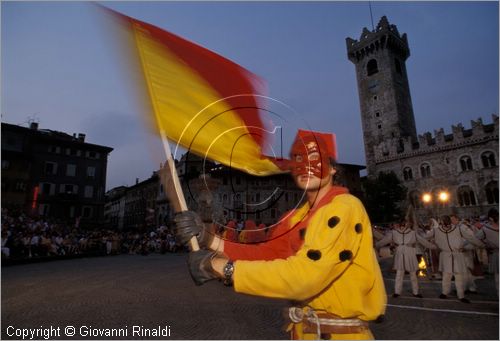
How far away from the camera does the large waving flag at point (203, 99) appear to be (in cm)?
233

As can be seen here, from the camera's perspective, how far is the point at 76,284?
10.5 meters

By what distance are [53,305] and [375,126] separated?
5994 cm

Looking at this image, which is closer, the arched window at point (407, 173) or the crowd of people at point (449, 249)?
the crowd of people at point (449, 249)

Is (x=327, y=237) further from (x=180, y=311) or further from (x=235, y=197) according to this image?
(x=180, y=311)

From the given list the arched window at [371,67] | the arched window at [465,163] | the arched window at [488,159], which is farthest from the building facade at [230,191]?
the arched window at [371,67]

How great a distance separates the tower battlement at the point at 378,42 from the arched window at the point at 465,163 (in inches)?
1093

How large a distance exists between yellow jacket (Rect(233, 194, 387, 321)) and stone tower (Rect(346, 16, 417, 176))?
56.6m

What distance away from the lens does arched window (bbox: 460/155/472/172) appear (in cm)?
4388

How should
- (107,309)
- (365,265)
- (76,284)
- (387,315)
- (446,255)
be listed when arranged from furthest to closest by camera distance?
(76,284) → (446,255) → (107,309) → (387,315) → (365,265)

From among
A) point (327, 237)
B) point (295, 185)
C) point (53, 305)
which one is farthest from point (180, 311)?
point (327, 237)

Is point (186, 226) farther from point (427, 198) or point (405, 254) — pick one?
point (427, 198)

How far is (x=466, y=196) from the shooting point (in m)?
43.4

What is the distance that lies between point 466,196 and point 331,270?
52237 mm

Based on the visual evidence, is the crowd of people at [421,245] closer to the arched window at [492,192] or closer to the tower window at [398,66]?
the arched window at [492,192]
